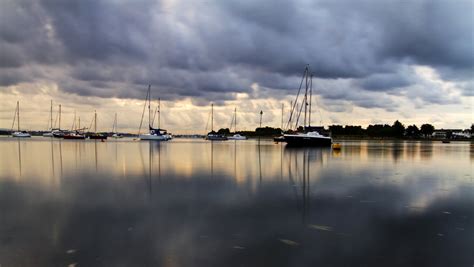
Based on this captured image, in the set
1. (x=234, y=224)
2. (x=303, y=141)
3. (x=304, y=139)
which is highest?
(x=304, y=139)

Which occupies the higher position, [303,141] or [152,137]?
[152,137]

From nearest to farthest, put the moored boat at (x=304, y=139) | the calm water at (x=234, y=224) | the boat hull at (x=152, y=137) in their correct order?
the calm water at (x=234, y=224) < the moored boat at (x=304, y=139) < the boat hull at (x=152, y=137)

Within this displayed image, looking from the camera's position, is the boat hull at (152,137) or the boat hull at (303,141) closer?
the boat hull at (303,141)

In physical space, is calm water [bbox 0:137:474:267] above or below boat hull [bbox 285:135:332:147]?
below

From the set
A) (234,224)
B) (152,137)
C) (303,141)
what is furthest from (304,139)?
(152,137)

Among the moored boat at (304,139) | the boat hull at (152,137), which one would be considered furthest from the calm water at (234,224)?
the boat hull at (152,137)

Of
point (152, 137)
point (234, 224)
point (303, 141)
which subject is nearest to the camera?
point (234, 224)

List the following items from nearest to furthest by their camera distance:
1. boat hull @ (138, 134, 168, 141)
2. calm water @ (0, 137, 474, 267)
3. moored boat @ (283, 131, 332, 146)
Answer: calm water @ (0, 137, 474, 267) → moored boat @ (283, 131, 332, 146) → boat hull @ (138, 134, 168, 141)

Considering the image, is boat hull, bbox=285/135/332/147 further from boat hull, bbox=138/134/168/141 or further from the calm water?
boat hull, bbox=138/134/168/141

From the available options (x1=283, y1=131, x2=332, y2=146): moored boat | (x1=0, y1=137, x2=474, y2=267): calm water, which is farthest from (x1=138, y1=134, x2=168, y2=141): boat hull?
(x1=0, y1=137, x2=474, y2=267): calm water

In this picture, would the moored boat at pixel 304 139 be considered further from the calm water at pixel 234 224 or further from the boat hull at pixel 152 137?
the boat hull at pixel 152 137

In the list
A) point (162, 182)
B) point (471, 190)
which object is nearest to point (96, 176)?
point (162, 182)

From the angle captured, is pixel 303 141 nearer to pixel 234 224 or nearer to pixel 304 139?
pixel 304 139

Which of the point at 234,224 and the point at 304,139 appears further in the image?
the point at 304,139
